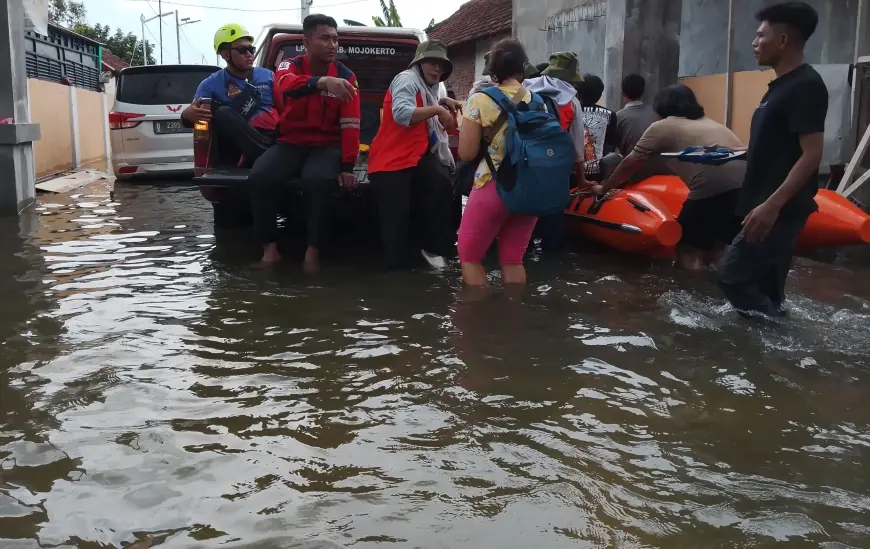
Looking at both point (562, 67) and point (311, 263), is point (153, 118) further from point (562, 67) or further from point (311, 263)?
point (562, 67)

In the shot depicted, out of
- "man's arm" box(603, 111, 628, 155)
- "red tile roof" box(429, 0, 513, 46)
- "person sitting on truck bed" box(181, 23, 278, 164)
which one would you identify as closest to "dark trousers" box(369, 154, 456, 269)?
"person sitting on truck bed" box(181, 23, 278, 164)

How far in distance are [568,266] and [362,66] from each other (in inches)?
121

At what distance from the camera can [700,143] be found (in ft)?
20.7

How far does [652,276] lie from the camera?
6.49 m

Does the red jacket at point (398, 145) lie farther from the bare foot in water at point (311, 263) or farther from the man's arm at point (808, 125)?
the man's arm at point (808, 125)

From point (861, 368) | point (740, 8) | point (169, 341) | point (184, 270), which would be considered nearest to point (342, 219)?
point (184, 270)

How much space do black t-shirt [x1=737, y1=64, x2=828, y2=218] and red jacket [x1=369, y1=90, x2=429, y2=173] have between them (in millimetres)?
2371

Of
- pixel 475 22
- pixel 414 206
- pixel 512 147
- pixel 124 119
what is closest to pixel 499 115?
pixel 512 147

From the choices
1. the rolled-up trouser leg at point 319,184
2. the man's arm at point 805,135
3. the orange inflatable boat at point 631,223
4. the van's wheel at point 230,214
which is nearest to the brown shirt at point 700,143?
the orange inflatable boat at point 631,223

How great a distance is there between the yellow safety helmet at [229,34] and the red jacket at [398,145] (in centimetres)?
160

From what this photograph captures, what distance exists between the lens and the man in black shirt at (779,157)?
4.09m

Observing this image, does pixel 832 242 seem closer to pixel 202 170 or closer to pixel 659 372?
pixel 659 372

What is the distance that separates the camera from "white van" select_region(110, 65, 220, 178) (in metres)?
12.1

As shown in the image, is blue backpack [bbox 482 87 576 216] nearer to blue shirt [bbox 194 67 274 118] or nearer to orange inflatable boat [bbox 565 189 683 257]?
orange inflatable boat [bbox 565 189 683 257]
